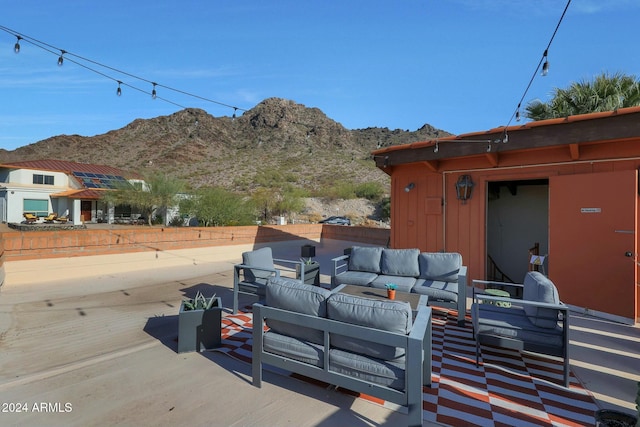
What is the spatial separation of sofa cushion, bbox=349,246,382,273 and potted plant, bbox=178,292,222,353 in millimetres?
2742

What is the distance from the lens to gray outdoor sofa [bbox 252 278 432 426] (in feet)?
6.97

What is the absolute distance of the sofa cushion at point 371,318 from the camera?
2.21 m

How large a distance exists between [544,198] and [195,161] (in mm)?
38108

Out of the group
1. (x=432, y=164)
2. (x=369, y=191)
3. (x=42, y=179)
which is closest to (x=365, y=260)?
(x=432, y=164)

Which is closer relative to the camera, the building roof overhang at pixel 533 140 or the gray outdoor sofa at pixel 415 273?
the gray outdoor sofa at pixel 415 273

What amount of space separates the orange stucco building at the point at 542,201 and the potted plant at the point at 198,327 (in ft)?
16.9

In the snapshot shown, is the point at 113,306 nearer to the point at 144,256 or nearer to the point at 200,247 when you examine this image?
the point at 144,256

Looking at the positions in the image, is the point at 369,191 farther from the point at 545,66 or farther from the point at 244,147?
the point at 545,66

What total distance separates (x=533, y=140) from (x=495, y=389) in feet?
14.6

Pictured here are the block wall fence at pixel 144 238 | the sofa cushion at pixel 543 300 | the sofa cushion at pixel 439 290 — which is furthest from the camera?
the block wall fence at pixel 144 238

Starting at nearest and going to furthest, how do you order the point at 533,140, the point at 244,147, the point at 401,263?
the point at 401,263, the point at 533,140, the point at 244,147

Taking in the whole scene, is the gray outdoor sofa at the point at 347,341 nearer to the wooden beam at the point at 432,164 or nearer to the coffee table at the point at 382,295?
the coffee table at the point at 382,295

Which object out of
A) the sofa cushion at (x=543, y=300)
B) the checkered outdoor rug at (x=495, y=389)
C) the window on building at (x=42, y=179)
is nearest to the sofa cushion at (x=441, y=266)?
the checkered outdoor rug at (x=495, y=389)

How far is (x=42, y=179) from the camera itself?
24.8 m
